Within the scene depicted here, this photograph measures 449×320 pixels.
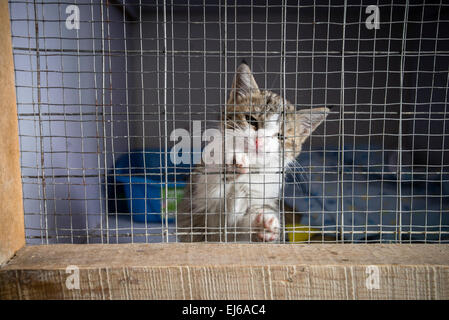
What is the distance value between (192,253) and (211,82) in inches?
102

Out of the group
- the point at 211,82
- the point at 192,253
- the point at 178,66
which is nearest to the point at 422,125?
the point at 211,82

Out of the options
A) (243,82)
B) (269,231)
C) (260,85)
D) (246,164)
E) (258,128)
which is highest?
(260,85)

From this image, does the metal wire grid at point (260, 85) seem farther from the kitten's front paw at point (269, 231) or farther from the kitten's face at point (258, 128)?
the kitten's front paw at point (269, 231)

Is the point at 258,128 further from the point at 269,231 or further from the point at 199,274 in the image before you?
the point at 199,274

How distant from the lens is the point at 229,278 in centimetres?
80

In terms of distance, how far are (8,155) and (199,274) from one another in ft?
1.84

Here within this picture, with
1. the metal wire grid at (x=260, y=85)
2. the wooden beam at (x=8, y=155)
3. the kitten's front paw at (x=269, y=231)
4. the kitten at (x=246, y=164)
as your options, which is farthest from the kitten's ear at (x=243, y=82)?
the wooden beam at (x=8, y=155)

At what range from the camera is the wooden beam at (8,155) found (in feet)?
2.71

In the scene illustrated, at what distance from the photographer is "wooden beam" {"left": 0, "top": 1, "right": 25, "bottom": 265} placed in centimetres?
83

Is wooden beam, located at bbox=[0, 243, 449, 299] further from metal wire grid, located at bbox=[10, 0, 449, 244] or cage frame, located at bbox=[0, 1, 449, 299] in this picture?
metal wire grid, located at bbox=[10, 0, 449, 244]

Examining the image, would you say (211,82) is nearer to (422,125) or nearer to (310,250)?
(422,125)

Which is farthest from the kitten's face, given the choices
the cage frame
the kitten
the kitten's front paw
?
the cage frame

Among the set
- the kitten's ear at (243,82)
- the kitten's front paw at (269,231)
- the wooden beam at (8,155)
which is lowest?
the kitten's front paw at (269,231)

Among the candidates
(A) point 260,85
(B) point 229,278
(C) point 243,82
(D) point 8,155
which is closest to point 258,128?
(C) point 243,82
